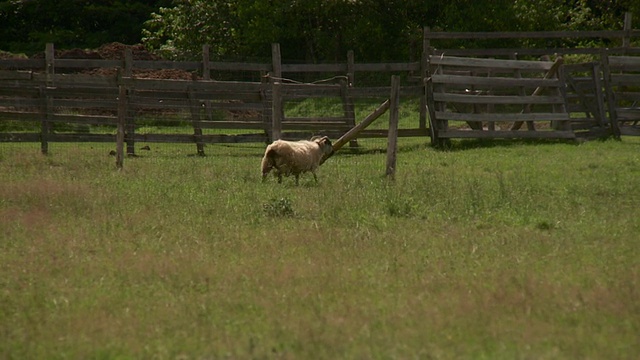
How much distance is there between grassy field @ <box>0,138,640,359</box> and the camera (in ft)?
22.7

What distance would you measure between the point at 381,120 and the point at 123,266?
1898 centimetres

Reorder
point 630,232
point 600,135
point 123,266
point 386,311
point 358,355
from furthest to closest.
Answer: point 600,135 → point 630,232 → point 123,266 → point 386,311 → point 358,355

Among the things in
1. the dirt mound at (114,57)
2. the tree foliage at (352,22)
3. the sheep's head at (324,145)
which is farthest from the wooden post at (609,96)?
the dirt mound at (114,57)

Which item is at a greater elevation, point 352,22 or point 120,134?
point 352,22

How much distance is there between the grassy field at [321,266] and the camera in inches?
273

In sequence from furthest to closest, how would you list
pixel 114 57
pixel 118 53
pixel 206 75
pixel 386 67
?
1. pixel 118 53
2. pixel 114 57
3. pixel 206 75
4. pixel 386 67

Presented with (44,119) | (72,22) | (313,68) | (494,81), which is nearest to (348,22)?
(313,68)

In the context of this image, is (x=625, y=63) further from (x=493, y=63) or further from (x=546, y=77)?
(x=493, y=63)

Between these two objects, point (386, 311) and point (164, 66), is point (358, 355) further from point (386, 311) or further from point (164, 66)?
point (164, 66)

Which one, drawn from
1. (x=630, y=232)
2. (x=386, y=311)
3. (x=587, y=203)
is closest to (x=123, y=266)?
(x=386, y=311)

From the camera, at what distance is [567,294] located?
26.5 feet

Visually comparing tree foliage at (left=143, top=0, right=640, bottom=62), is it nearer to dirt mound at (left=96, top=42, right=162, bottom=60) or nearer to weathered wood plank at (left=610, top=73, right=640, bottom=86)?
dirt mound at (left=96, top=42, right=162, bottom=60)

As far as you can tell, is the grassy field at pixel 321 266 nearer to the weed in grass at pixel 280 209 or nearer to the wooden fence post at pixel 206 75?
the weed in grass at pixel 280 209

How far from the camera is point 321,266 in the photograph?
917cm
